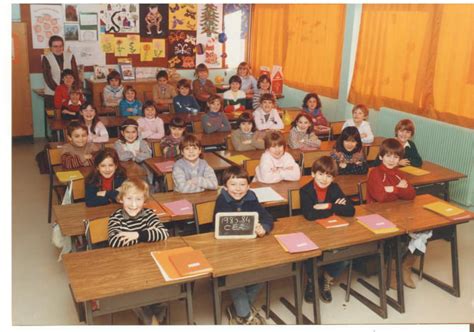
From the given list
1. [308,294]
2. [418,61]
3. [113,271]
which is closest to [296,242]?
[308,294]

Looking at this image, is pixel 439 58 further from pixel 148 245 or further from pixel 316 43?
pixel 148 245

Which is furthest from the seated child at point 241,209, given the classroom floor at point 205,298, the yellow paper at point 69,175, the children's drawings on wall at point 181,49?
the children's drawings on wall at point 181,49

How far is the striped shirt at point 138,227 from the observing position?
2.88m

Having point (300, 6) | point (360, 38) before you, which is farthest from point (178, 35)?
point (360, 38)

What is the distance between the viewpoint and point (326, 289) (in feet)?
12.0

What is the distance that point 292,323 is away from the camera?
3.36 m

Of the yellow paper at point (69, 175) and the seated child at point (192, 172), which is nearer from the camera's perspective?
the seated child at point (192, 172)

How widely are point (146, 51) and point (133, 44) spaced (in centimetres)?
24

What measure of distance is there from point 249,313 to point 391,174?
156 cm

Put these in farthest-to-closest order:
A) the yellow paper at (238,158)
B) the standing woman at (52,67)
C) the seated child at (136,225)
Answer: the standing woman at (52,67)
the yellow paper at (238,158)
the seated child at (136,225)

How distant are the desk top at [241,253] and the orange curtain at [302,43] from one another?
15.7 ft

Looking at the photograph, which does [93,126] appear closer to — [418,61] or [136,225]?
[136,225]

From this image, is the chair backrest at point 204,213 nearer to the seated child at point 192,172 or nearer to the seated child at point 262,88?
the seated child at point 192,172

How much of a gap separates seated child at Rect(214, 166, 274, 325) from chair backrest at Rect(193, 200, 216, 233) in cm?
7
